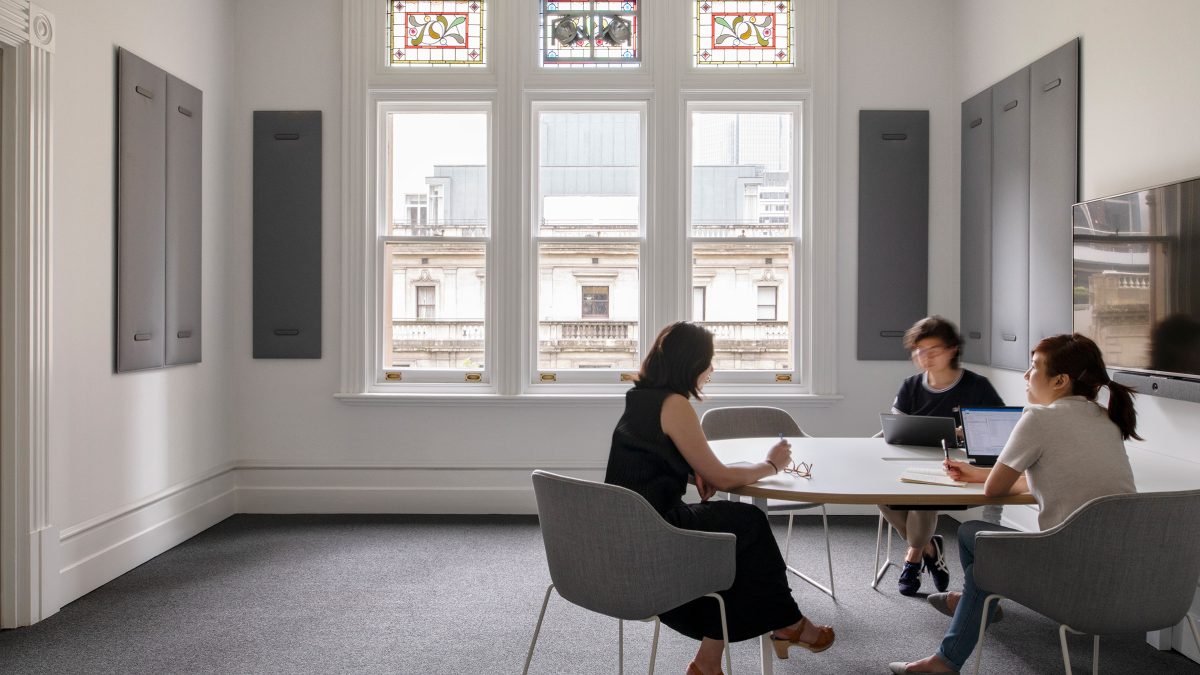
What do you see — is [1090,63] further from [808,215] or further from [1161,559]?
[1161,559]

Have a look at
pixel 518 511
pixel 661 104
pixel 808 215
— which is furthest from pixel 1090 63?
pixel 518 511

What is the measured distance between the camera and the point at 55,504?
149 inches

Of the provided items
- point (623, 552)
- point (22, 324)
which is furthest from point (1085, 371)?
point (22, 324)

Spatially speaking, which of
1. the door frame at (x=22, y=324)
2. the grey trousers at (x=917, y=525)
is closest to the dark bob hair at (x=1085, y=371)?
the grey trousers at (x=917, y=525)

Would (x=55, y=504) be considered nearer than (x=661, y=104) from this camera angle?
Yes

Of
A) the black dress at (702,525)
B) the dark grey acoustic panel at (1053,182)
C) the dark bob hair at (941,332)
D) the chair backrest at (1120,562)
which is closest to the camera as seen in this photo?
the chair backrest at (1120,562)

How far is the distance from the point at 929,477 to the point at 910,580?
1.30 metres

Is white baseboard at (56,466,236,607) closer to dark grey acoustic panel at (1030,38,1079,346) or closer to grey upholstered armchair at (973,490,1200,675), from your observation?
grey upholstered armchair at (973,490,1200,675)

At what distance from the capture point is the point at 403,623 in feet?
11.9

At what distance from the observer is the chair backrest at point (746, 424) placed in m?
4.26

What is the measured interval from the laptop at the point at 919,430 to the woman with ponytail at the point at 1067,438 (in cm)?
75

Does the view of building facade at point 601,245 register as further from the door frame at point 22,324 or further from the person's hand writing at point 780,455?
the person's hand writing at point 780,455

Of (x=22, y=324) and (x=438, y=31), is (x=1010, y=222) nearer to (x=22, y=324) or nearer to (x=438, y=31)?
(x=438, y=31)

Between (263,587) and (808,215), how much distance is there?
3978mm
